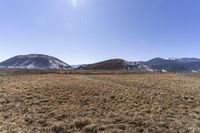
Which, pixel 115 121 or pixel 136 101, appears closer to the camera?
pixel 115 121

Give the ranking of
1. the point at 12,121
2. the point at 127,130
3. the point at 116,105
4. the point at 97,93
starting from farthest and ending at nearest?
1. the point at 97,93
2. the point at 116,105
3. the point at 12,121
4. the point at 127,130

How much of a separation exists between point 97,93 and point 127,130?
439 inches

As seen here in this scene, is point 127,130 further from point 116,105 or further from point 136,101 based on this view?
point 136,101

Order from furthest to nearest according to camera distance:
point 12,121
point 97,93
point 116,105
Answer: point 97,93, point 116,105, point 12,121

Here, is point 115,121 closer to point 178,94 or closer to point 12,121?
point 12,121

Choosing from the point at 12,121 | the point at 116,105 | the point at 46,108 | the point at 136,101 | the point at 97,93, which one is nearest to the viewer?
the point at 12,121

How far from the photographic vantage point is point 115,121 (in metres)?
17.2

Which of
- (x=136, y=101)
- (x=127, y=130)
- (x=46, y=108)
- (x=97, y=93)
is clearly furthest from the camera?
(x=97, y=93)

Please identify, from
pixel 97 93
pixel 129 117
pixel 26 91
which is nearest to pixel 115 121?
pixel 129 117

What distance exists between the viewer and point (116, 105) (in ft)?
71.3

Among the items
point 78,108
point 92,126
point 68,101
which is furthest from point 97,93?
point 92,126

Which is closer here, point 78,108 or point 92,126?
point 92,126

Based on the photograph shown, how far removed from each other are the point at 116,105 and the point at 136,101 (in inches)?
101

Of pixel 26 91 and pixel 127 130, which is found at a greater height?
pixel 26 91
